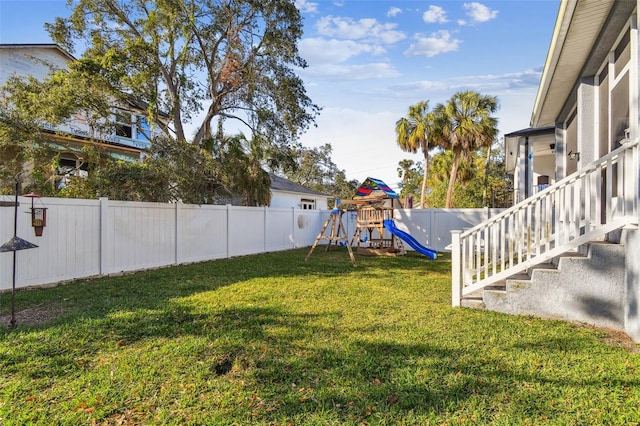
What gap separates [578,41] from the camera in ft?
14.4

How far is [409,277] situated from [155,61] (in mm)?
8844

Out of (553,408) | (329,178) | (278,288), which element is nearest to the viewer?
(553,408)

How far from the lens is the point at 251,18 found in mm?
10820

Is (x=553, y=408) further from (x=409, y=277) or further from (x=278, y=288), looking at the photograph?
(x=409, y=277)

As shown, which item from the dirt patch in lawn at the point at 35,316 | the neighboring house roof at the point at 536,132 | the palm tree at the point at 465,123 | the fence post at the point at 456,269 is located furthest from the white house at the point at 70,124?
the palm tree at the point at 465,123

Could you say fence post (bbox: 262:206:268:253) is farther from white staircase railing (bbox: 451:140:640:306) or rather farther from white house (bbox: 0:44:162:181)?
white staircase railing (bbox: 451:140:640:306)

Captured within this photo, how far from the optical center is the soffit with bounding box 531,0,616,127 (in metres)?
3.77

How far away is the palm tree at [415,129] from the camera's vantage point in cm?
1920

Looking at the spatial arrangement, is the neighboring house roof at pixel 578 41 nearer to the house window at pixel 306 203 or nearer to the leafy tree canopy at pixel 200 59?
the leafy tree canopy at pixel 200 59

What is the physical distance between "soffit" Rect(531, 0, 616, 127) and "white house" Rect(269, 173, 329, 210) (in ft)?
46.9

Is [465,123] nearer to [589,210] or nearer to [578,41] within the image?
[578,41]

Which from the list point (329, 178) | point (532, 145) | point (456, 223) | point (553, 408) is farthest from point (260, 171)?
point (329, 178)

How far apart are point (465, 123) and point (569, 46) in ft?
A: 45.9

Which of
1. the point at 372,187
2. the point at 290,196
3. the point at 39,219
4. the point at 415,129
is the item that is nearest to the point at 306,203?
the point at 290,196
